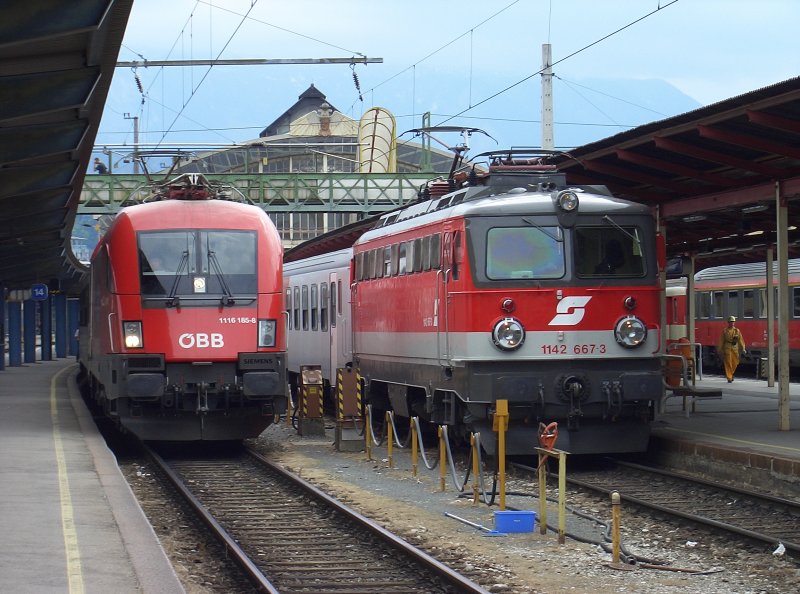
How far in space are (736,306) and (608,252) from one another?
78.3ft

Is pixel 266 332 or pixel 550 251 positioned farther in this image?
pixel 266 332

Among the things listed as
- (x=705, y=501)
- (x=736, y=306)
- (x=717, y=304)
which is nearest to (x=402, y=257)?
(x=705, y=501)

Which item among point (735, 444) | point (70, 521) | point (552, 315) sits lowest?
point (70, 521)

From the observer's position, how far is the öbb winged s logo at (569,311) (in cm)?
1566

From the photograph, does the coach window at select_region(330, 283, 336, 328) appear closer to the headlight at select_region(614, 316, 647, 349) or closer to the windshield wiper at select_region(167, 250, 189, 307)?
the windshield wiper at select_region(167, 250, 189, 307)

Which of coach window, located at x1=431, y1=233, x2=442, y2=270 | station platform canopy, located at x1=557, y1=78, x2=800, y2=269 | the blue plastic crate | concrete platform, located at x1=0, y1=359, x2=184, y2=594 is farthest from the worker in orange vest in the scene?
the blue plastic crate

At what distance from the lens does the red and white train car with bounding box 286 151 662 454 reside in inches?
612

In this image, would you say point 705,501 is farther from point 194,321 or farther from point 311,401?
point 311,401

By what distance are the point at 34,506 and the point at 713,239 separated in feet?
55.4

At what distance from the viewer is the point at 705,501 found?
13.6 meters

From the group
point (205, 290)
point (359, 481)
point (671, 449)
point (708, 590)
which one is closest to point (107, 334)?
point (205, 290)

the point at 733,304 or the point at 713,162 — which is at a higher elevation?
the point at 713,162

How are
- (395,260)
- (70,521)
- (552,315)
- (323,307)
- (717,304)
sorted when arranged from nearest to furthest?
(70,521) < (552,315) < (395,260) < (323,307) < (717,304)

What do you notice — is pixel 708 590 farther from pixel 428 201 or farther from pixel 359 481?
pixel 428 201
